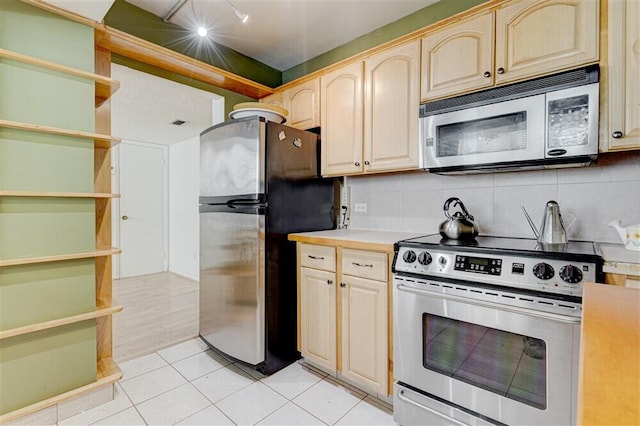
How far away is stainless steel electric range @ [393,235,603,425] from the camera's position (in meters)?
1.18

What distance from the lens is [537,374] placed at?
4.10 ft

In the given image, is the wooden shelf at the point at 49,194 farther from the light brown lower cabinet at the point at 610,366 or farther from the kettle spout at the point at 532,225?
the kettle spout at the point at 532,225

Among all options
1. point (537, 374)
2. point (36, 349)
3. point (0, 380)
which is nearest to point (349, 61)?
point (537, 374)

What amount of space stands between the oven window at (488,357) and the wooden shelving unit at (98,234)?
1820 mm

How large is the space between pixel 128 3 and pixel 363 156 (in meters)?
1.99

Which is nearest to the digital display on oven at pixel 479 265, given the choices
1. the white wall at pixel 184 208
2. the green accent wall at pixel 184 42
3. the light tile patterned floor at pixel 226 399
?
the light tile patterned floor at pixel 226 399

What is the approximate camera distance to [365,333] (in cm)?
179

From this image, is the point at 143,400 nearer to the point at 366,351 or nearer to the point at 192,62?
the point at 366,351

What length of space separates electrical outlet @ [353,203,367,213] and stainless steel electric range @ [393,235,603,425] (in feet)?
2.99

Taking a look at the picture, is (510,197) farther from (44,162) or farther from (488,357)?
(44,162)

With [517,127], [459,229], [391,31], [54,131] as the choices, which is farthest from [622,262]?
[54,131]

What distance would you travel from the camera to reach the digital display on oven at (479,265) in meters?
1.33

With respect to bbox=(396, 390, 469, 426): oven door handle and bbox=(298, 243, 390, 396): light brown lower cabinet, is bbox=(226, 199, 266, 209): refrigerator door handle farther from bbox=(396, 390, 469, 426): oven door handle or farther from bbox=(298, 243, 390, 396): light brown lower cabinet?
bbox=(396, 390, 469, 426): oven door handle

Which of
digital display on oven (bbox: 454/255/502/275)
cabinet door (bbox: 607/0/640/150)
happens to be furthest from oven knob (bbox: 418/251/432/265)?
cabinet door (bbox: 607/0/640/150)
